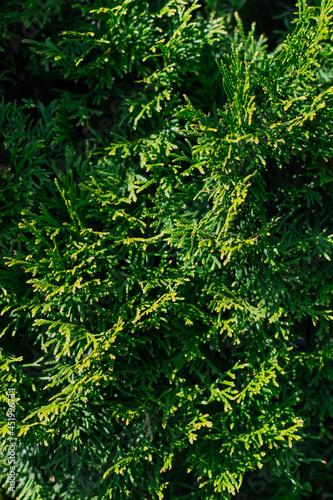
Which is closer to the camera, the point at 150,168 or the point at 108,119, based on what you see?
the point at 150,168

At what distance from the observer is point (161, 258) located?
7.91 feet

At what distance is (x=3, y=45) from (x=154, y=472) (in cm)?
250

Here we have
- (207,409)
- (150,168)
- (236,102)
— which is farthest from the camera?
(207,409)

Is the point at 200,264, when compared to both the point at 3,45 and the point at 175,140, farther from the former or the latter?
the point at 3,45

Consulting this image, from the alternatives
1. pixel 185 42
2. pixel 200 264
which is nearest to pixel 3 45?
pixel 185 42

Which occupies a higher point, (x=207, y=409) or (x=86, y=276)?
(x=86, y=276)

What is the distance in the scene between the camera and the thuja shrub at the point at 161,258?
2258mm

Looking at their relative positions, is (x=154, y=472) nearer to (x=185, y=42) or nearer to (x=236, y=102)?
(x=236, y=102)

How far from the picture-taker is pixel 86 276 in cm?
245

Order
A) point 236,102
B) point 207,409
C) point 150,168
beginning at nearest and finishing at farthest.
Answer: point 236,102, point 150,168, point 207,409

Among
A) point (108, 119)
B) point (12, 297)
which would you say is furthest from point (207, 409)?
point (108, 119)

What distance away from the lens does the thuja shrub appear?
226 cm

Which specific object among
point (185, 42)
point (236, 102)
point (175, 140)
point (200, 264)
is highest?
point (185, 42)

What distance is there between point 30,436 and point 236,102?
6.23 feet
